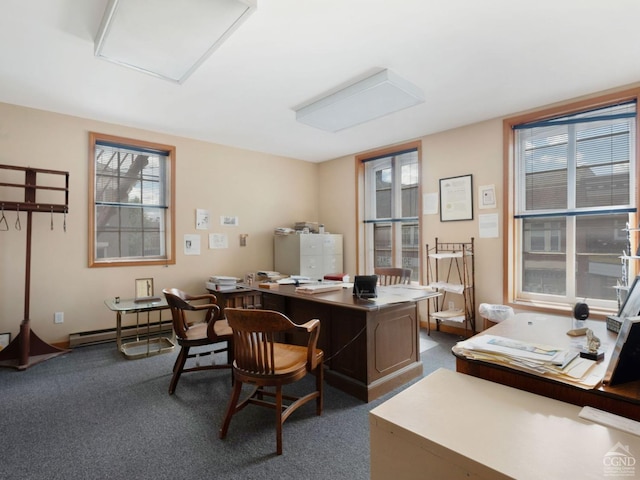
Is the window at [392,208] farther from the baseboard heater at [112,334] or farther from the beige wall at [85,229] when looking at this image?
the baseboard heater at [112,334]

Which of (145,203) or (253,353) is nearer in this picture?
(253,353)

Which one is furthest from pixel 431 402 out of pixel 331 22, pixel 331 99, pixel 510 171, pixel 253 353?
pixel 510 171

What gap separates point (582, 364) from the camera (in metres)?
1.20

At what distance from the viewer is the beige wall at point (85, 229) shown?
3443 mm

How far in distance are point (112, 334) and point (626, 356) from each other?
462 cm

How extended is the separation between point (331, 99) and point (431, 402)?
2899 millimetres

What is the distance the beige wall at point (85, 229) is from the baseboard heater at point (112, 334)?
101mm

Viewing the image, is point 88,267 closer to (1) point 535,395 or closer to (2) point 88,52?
(2) point 88,52

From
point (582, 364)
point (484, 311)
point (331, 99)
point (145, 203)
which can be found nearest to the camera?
point (582, 364)

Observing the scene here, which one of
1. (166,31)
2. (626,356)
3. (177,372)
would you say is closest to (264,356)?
(177,372)

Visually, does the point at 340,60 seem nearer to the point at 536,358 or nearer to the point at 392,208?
the point at 536,358

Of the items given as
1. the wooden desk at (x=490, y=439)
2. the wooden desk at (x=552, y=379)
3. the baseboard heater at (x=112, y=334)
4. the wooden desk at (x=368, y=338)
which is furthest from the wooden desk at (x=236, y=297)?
the wooden desk at (x=490, y=439)

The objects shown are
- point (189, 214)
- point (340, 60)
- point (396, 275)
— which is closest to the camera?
point (340, 60)

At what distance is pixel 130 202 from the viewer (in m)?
4.20
